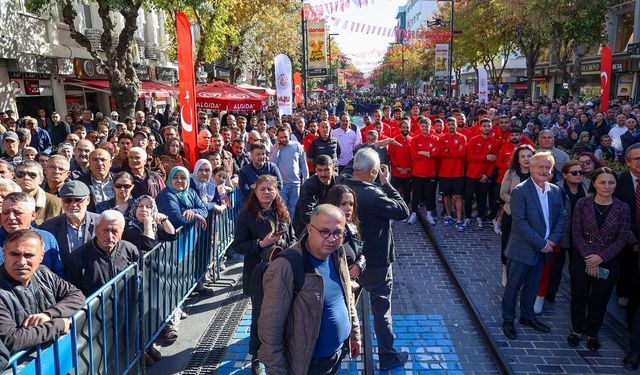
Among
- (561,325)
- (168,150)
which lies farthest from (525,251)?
(168,150)

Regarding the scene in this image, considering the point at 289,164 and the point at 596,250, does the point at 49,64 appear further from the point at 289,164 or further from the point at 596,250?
the point at 596,250

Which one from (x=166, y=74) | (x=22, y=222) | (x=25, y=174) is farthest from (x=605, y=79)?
(x=166, y=74)

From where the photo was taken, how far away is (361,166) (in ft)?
14.3

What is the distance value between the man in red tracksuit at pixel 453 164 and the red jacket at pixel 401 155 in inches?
25.1

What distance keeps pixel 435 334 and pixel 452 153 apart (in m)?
4.43

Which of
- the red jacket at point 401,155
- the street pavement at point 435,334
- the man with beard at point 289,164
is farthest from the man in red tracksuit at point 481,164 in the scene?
the man with beard at point 289,164

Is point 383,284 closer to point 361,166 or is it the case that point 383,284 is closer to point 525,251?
point 361,166

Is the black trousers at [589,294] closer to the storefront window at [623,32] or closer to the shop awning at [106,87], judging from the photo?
the shop awning at [106,87]

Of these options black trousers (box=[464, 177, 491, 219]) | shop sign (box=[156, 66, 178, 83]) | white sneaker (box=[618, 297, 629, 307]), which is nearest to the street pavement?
white sneaker (box=[618, 297, 629, 307])

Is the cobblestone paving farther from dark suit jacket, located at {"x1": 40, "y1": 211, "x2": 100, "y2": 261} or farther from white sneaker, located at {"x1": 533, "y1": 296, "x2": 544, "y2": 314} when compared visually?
dark suit jacket, located at {"x1": 40, "y1": 211, "x2": 100, "y2": 261}

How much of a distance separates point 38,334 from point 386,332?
2.83 m

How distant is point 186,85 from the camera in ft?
24.2

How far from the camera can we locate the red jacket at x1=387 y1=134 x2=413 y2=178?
9.45 m

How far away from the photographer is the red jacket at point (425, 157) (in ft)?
29.9
